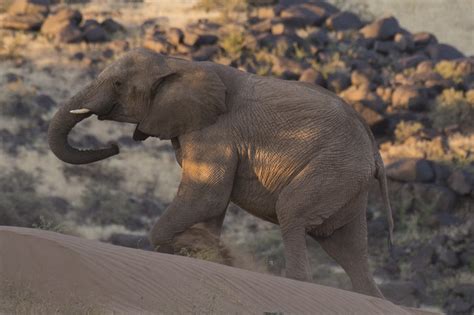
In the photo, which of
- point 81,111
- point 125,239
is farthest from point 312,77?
point 81,111

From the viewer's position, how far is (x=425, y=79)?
113 ft

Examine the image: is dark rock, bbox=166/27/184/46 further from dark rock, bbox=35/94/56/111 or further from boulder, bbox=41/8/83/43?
dark rock, bbox=35/94/56/111

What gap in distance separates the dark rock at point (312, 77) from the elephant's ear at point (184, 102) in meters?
18.6

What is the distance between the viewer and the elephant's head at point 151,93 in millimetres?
13719

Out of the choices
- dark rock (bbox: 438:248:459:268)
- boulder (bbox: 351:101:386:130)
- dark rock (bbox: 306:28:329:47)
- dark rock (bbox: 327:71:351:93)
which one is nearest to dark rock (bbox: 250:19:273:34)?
dark rock (bbox: 306:28:329:47)

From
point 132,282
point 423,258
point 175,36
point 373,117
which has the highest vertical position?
point 132,282

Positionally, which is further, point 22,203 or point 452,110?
point 452,110

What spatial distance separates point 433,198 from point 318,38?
10.9 metres

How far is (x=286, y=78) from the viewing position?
32.9 m

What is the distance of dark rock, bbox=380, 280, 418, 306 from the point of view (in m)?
21.1

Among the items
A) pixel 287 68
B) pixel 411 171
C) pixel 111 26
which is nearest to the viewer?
pixel 411 171

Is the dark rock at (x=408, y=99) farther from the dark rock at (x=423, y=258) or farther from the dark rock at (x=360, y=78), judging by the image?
the dark rock at (x=423, y=258)

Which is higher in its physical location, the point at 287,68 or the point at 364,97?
the point at 364,97

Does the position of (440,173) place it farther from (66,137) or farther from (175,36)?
(66,137)
